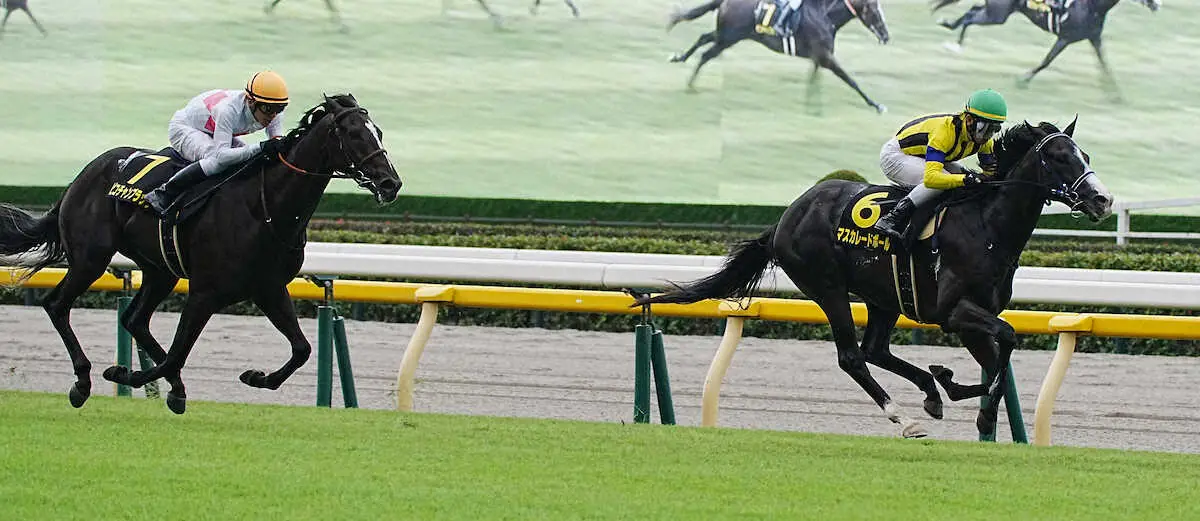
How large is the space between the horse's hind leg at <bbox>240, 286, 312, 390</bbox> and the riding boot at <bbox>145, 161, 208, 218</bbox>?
1.67ft

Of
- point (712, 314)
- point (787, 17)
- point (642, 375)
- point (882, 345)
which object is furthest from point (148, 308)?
point (787, 17)

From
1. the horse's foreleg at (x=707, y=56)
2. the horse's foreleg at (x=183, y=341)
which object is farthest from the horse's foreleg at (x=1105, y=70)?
the horse's foreleg at (x=183, y=341)

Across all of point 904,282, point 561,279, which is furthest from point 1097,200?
point 561,279

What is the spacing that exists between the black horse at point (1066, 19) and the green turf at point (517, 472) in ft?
39.8

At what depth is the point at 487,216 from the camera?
1862cm

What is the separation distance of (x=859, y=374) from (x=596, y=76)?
12.3m

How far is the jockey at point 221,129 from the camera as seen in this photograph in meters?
6.60

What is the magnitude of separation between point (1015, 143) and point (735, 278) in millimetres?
1355

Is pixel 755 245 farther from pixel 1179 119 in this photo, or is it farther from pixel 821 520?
pixel 1179 119

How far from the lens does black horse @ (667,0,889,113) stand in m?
18.0

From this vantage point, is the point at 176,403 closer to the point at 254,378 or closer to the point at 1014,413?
the point at 254,378

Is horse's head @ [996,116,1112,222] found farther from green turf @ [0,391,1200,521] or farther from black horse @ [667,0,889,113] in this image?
black horse @ [667,0,889,113]

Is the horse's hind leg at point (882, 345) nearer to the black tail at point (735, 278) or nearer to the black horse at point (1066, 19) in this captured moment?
the black tail at point (735, 278)

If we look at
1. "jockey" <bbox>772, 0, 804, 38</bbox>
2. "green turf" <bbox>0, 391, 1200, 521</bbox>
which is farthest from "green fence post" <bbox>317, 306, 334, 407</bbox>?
"jockey" <bbox>772, 0, 804, 38</bbox>
